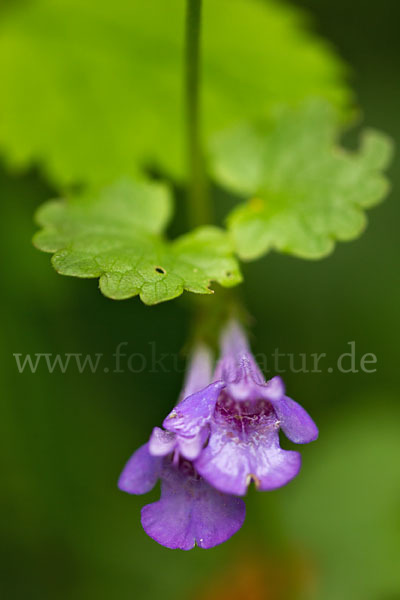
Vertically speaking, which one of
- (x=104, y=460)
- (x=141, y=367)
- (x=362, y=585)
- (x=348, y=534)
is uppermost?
(x=141, y=367)

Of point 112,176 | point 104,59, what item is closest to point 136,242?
point 112,176

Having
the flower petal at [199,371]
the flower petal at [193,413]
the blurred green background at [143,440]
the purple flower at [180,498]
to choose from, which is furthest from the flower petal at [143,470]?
the blurred green background at [143,440]

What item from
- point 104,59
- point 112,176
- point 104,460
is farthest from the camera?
point 104,460

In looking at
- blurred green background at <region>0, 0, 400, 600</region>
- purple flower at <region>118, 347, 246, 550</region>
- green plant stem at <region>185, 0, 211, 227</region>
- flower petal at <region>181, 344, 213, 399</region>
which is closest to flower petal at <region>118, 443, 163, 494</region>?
purple flower at <region>118, 347, 246, 550</region>

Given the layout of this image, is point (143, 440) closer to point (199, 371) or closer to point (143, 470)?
point (199, 371)

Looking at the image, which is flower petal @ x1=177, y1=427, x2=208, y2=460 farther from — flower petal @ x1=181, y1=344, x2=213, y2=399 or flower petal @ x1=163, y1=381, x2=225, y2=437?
flower petal @ x1=181, y1=344, x2=213, y2=399

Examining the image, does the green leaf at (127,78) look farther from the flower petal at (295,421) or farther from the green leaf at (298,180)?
the flower petal at (295,421)

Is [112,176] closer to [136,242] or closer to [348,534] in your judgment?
[136,242]
